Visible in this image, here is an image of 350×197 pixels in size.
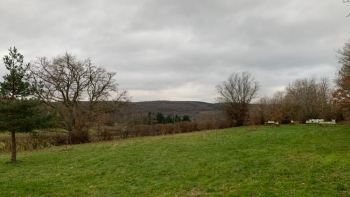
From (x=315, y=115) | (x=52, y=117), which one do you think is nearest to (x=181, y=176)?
(x=52, y=117)

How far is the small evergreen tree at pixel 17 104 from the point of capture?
43.2ft

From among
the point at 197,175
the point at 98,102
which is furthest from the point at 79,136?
the point at 197,175

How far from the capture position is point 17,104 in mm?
13234

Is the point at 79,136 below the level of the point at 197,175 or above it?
above

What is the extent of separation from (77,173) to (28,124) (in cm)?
500

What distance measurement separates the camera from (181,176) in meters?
9.11

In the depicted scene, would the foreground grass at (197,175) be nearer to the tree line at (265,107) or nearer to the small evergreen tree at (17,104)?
the small evergreen tree at (17,104)

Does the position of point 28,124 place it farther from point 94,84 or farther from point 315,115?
point 315,115

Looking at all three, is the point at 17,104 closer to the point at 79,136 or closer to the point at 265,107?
the point at 79,136

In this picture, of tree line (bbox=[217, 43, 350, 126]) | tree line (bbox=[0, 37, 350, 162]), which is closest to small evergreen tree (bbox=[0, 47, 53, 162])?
tree line (bbox=[0, 37, 350, 162])

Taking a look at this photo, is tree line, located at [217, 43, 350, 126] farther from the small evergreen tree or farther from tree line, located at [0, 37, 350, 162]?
the small evergreen tree

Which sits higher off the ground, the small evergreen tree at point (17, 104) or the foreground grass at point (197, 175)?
the small evergreen tree at point (17, 104)

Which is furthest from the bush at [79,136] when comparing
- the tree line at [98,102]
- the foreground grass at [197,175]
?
the foreground grass at [197,175]

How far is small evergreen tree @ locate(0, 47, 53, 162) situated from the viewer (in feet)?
43.2
